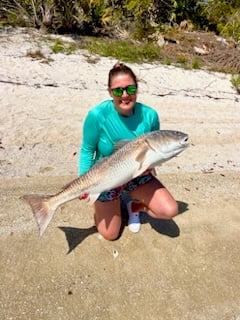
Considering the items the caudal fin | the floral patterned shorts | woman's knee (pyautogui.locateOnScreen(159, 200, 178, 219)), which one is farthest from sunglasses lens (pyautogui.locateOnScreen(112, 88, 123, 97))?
woman's knee (pyautogui.locateOnScreen(159, 200, 178, 219))

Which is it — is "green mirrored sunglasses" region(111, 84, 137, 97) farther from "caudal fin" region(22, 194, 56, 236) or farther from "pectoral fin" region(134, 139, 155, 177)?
"caudal fin" region(22, 194, 56, 236)

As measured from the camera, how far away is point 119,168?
3.31 meters

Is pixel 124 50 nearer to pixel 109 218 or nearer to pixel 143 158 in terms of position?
pixel 109 218

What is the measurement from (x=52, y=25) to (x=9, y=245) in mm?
9147

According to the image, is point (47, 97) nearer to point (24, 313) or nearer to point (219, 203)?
point (219, 203)

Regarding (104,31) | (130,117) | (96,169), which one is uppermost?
(130,117)

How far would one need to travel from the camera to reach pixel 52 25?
11758mm

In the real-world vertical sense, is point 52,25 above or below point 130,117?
below

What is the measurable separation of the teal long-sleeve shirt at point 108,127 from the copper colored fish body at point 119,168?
38 centimetres

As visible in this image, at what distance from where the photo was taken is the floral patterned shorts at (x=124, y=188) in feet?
13.0

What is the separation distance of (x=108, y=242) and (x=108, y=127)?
1.15 meters

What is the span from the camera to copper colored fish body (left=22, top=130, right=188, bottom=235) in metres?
3.18

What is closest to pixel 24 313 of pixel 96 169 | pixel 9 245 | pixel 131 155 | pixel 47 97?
pixel 9 245

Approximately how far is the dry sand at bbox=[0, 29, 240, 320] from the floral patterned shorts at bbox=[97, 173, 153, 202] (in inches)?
17.2
